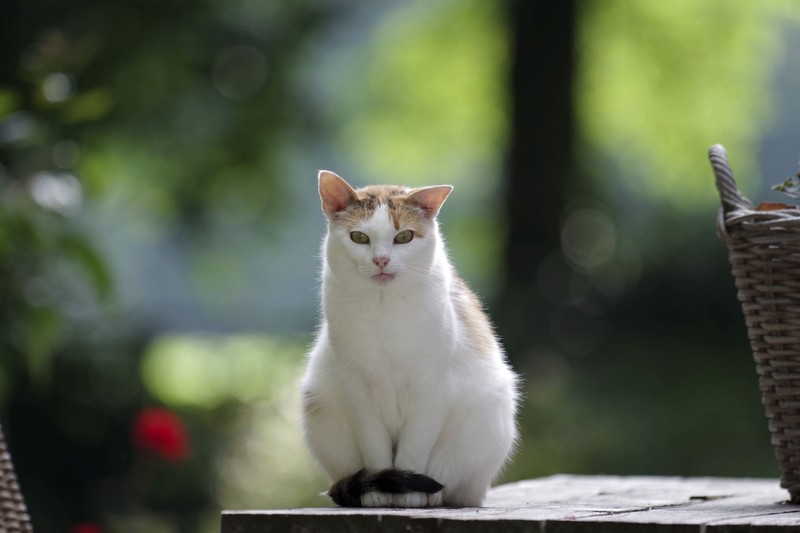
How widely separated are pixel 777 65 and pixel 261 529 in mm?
11262

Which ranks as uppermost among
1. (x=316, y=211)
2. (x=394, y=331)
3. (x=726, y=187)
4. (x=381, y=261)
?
(x=316, y=211)

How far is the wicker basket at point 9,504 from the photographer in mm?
2949

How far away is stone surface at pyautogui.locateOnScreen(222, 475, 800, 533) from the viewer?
224 cm

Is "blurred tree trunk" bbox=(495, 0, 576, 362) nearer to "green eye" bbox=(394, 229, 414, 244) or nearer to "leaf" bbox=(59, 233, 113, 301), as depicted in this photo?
"leaf" bbox=(59, 233, 113, 301)

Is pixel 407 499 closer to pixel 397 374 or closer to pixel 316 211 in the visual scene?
pixel 397 374

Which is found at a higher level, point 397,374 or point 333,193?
point 333,193

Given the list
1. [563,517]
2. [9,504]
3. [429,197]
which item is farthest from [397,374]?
[9,504]

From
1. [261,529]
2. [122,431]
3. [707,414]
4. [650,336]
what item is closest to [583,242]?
[650,336]

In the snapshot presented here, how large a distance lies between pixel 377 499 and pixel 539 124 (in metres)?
7.45

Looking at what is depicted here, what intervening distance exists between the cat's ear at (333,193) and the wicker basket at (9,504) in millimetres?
1063

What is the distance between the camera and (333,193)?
9.36 feet

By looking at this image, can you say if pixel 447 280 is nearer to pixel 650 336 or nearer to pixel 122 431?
pixel 122 431

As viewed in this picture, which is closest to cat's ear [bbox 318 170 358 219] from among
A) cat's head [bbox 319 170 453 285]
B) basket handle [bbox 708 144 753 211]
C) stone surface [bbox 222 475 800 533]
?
cat's head [bbox 319 170 453 285]

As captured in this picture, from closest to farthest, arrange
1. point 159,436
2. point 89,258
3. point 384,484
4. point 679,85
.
A: 1. point 384,484
2. point 89,258
3. point 159,436
4. point 679,85
